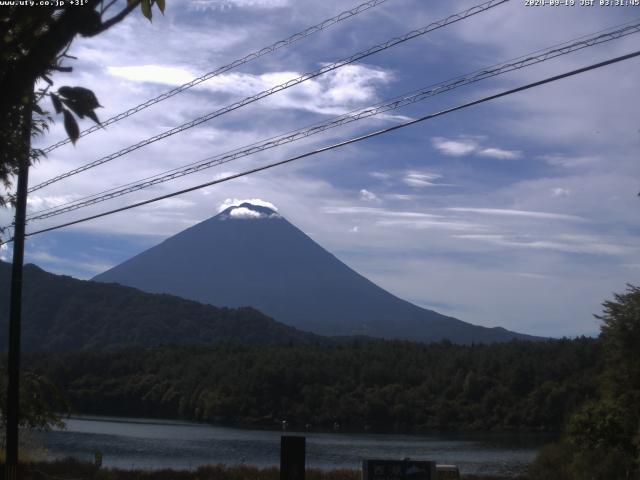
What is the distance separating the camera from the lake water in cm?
3138

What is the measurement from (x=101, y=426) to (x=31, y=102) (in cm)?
4500

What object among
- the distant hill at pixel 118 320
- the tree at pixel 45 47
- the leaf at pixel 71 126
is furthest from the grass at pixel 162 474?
the distant hill at pixel 118 320

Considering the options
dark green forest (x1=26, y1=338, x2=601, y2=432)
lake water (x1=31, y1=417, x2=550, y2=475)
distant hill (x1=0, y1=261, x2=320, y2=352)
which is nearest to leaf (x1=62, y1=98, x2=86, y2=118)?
lake water (x1=31, y1=417, x2=550, y2=475)

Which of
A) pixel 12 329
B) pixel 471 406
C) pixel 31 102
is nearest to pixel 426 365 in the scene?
pixel 471 406

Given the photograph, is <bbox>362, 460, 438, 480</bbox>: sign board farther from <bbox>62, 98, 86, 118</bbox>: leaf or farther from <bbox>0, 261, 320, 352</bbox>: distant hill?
<bbox>0, 261, 320, 352</bbox>: distant hill

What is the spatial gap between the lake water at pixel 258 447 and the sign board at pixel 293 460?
14553 millimetres

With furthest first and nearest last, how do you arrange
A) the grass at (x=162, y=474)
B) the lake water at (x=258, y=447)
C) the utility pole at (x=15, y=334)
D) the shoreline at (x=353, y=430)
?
the shoreline at (x=353, y=430) → the lake water at (x=258, y=447) → the grass at (x=162, y=474) → the utility pole at (x=15, y=334)

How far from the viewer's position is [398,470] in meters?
12.5

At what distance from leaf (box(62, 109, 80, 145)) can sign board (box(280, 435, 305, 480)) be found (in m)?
8.49

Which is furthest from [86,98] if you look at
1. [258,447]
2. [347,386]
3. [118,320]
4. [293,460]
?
[118,320]

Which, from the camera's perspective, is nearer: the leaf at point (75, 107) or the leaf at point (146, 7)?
the leaf at point (75, 107)

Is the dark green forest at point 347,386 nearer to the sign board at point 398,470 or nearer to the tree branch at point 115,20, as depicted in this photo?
the sign board at point 398,470

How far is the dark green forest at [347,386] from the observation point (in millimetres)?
50000

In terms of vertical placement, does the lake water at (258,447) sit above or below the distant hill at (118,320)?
below
